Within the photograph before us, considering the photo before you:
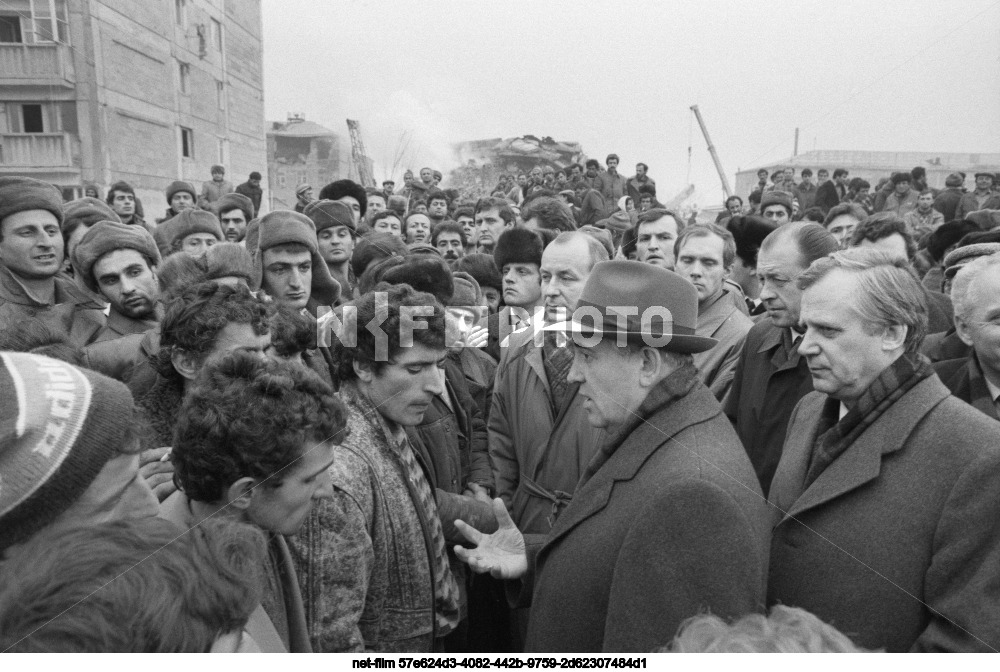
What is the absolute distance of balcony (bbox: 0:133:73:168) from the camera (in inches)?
375

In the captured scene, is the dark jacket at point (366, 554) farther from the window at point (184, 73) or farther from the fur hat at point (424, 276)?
the window at point (184, 73)

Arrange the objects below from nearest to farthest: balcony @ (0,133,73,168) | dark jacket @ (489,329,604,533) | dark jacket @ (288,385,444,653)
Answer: dark jacket @ (288,385,444,653) → dark jacket @ (489,329,604,533) → balcony @ (0,133,73,168)

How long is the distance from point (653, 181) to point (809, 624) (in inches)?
340

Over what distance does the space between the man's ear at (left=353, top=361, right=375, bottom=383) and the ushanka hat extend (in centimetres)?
73

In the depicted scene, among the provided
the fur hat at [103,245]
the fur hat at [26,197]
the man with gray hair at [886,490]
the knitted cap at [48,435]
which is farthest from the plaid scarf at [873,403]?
the fur hat at [26,197]

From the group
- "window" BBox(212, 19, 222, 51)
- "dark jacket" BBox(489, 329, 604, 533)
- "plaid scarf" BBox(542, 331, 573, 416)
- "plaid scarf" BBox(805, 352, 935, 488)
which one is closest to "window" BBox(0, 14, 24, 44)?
"window" BBox(212, 19, 222, 51)

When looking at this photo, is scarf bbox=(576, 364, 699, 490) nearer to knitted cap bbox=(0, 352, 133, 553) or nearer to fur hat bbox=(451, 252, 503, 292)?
knitted cap bbox=(0, 352, 133, 553)

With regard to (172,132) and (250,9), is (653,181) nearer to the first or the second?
(250,9)

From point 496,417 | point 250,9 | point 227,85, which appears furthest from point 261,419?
point 227,85

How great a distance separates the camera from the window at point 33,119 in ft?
32.0

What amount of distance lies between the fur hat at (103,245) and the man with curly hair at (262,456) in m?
2.09

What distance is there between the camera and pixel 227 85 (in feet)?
24.2

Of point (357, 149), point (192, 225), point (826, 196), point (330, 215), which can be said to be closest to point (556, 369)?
point (330, 215)

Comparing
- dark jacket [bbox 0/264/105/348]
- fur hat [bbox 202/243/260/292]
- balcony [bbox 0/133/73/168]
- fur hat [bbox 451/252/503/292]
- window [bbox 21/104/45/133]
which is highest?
window [bbox 21/104/45/133]
